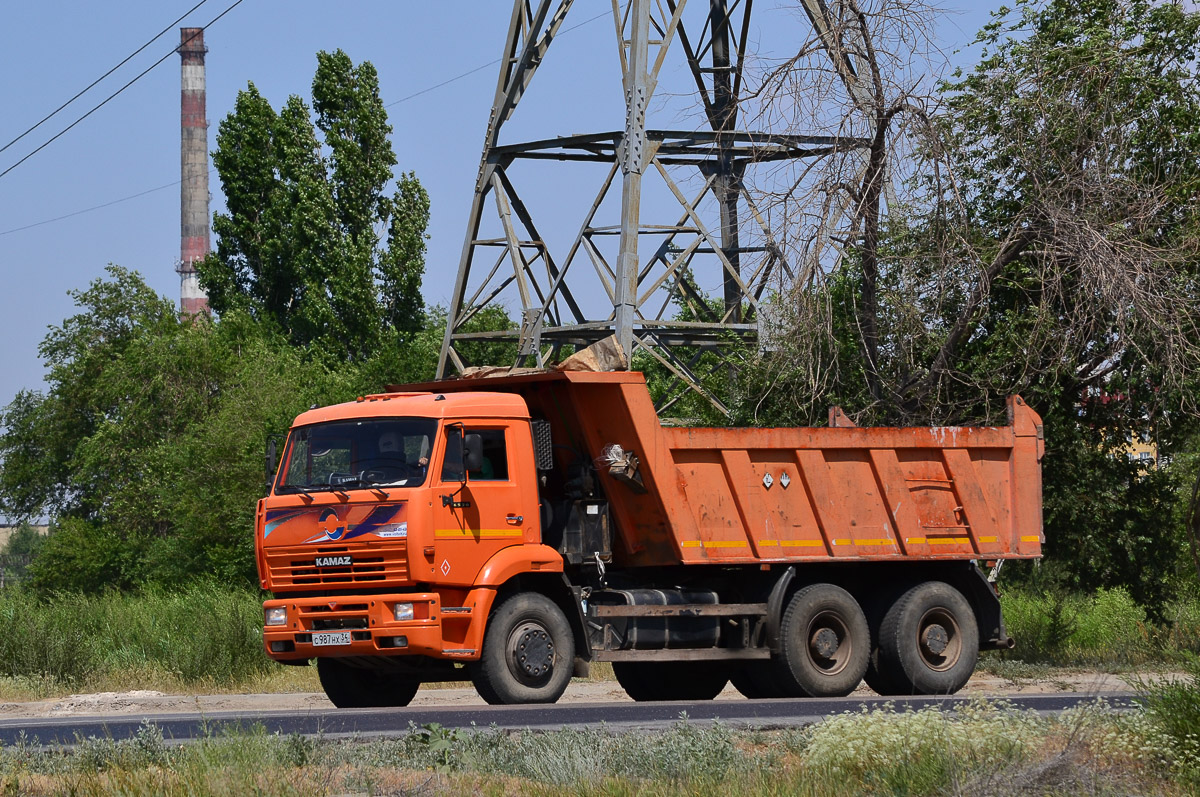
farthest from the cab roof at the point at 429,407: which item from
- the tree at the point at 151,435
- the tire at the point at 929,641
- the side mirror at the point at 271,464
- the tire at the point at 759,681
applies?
the tree at the point at 151,435

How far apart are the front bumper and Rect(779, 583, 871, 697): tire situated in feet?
11.0

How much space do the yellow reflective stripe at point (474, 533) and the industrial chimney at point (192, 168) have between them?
65.1 m

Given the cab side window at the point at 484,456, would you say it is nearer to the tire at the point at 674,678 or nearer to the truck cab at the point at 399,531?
the truck cab at the point at 399,531

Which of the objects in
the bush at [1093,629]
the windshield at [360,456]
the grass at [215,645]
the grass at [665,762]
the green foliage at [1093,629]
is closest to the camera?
the grass at [665,762]

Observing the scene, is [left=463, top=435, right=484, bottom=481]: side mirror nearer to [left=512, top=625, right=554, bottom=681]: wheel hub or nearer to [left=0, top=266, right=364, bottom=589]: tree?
[left=512, top=625, right=554, bottom=681]: wheel hub

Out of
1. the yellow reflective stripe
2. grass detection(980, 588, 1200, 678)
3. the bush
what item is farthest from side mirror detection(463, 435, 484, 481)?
the bush

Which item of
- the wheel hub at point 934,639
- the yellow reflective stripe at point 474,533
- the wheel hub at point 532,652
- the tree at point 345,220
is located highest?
the tree at point 345,220

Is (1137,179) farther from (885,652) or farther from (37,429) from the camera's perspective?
(37,429)

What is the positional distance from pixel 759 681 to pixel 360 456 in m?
4.78

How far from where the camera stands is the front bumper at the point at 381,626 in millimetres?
13383

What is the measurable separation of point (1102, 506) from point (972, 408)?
2.14m

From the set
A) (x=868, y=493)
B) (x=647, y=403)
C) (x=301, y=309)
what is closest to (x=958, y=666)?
(x=868, y=493)

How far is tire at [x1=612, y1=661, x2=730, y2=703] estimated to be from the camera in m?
16.8

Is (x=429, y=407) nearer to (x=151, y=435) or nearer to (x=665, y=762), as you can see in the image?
(x=665, y=762)
